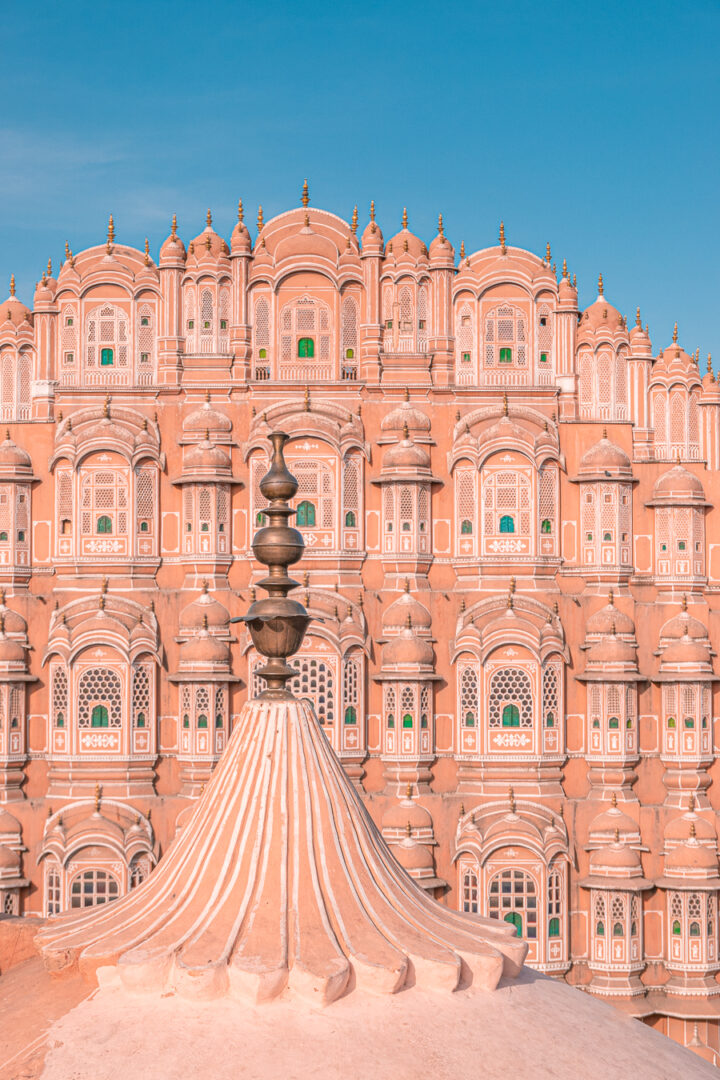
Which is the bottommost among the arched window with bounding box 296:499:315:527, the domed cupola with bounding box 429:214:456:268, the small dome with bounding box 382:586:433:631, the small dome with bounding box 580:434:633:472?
the small dome with bounding box 382:586:433:631

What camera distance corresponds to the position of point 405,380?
26.2 metres

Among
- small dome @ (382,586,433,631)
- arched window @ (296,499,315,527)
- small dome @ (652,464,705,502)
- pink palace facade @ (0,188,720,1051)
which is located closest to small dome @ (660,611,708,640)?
pink palace facade @ (0,188,720,1051)

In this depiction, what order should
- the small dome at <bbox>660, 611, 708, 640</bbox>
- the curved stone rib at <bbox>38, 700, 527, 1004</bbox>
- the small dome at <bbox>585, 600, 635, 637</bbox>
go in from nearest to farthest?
the curved stone rib at <bbox>38, 700, 527, 1004</bbox>, the small dome at <bbox>585, 600, 635, 637</bbox>, the small dome at <bbox>660, 611, 708, 640</bbox>

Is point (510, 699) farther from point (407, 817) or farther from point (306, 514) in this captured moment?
point (306, 514)

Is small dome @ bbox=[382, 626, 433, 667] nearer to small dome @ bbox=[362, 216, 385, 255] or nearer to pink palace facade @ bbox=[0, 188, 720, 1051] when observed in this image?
pink palace facade @ bbox=[0, 188, 720, 1051]

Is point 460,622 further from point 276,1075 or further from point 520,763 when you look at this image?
point 276,1075

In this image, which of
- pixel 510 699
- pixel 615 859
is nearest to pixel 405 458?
pixel 510 699

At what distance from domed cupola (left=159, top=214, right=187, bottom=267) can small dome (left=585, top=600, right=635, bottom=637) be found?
11.1m

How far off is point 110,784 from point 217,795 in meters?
16.6

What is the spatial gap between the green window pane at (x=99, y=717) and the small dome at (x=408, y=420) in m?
7.84

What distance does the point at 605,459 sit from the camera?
25531 millimetres

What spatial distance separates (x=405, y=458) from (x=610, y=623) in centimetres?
515

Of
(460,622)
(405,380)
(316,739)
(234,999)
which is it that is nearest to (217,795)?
(316,739)

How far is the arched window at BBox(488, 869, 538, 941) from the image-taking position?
24125 millimetres
